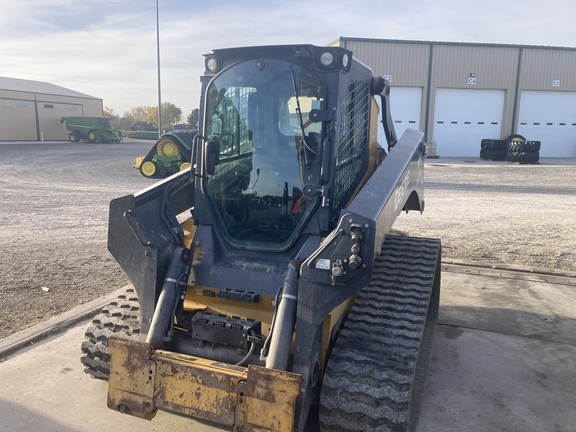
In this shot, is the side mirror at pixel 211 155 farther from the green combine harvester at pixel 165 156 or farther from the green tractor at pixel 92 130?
the green tractor at pixel 92 130

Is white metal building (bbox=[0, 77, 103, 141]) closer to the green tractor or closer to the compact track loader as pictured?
the green tractor

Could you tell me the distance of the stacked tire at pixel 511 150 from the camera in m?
25.5

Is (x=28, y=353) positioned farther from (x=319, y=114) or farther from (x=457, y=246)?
(x=457, y=246)

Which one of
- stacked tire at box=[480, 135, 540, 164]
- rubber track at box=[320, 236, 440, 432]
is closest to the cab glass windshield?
rubber track at box=[320, 236, 440, 432]

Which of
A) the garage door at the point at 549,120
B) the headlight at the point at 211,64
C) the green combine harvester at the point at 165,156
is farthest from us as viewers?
the garage door at the point at 549,120

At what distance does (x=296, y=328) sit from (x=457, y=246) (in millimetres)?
6261

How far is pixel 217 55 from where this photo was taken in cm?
380

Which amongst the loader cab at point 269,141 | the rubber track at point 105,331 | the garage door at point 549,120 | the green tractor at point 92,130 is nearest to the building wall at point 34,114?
the green tractor at point 92,130

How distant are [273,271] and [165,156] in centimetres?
1581

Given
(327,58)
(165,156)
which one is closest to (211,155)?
(327,58)

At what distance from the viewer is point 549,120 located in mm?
30656

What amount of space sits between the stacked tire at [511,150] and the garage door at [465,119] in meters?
1.81

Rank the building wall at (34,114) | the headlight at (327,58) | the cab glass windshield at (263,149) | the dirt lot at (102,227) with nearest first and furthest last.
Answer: the headlight at (327,58) < the cab glass windshield at (263,149) < the dirt lot at (102,227) < the building wall at (34,114)

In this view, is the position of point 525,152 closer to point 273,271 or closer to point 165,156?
point 165,156
